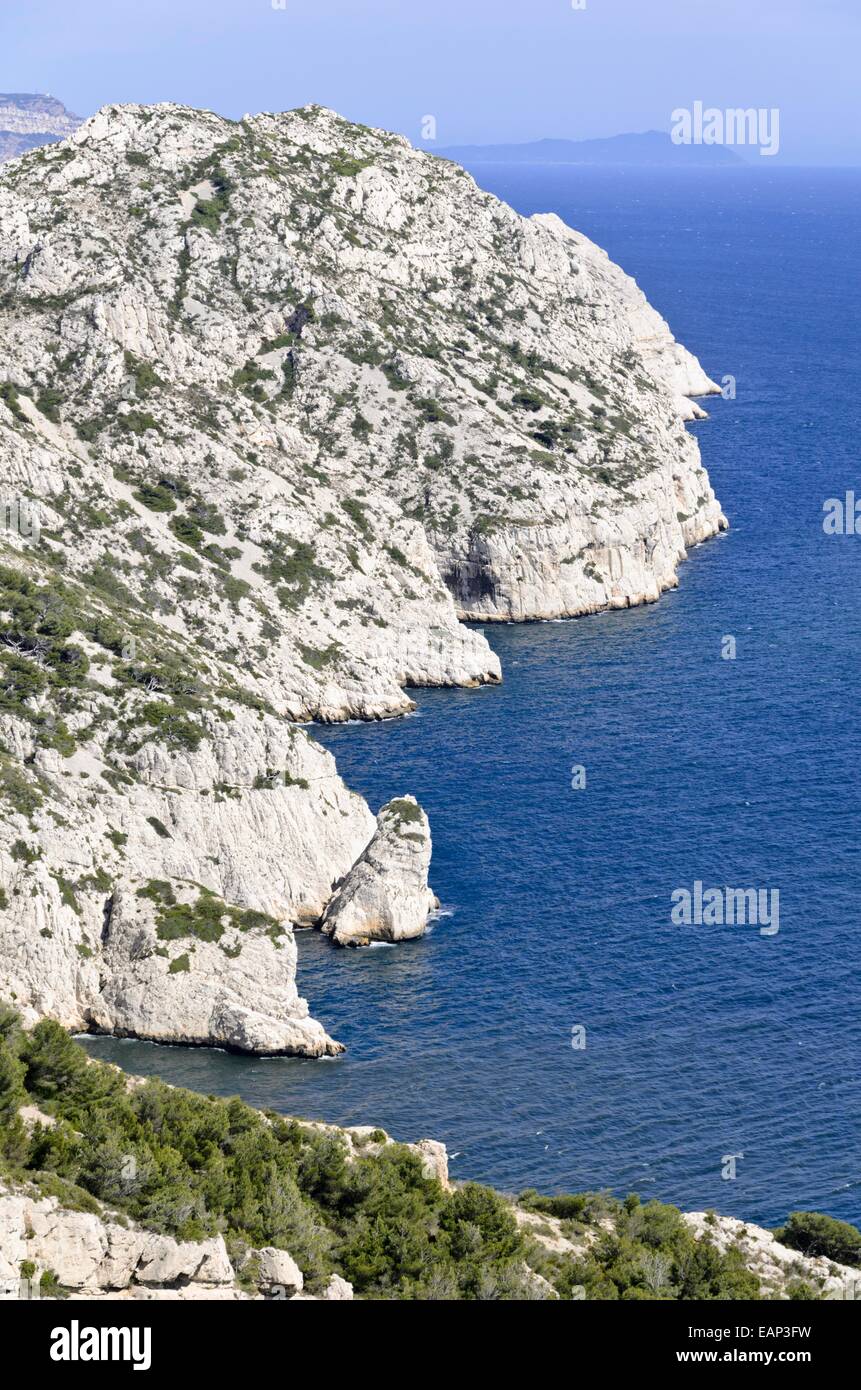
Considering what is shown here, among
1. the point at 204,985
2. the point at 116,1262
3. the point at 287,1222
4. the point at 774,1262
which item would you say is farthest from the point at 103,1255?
the point at 204,985

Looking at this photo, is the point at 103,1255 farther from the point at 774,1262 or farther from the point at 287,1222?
the point at 774,1262

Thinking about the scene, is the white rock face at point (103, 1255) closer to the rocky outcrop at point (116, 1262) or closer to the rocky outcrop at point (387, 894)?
the rocky outcrop at point (116, 1262)

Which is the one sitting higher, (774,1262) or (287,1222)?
(287,1222)

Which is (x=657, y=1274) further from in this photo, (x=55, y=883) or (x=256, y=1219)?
(x=55, y=883)

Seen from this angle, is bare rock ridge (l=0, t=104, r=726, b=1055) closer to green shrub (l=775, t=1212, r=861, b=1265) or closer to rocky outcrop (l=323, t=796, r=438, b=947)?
Answer: rocky outcrop (l=323, t=796, r=438, b=947)

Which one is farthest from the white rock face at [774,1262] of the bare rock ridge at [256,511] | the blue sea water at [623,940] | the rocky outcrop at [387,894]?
the rocky outcrop at [387,894]
